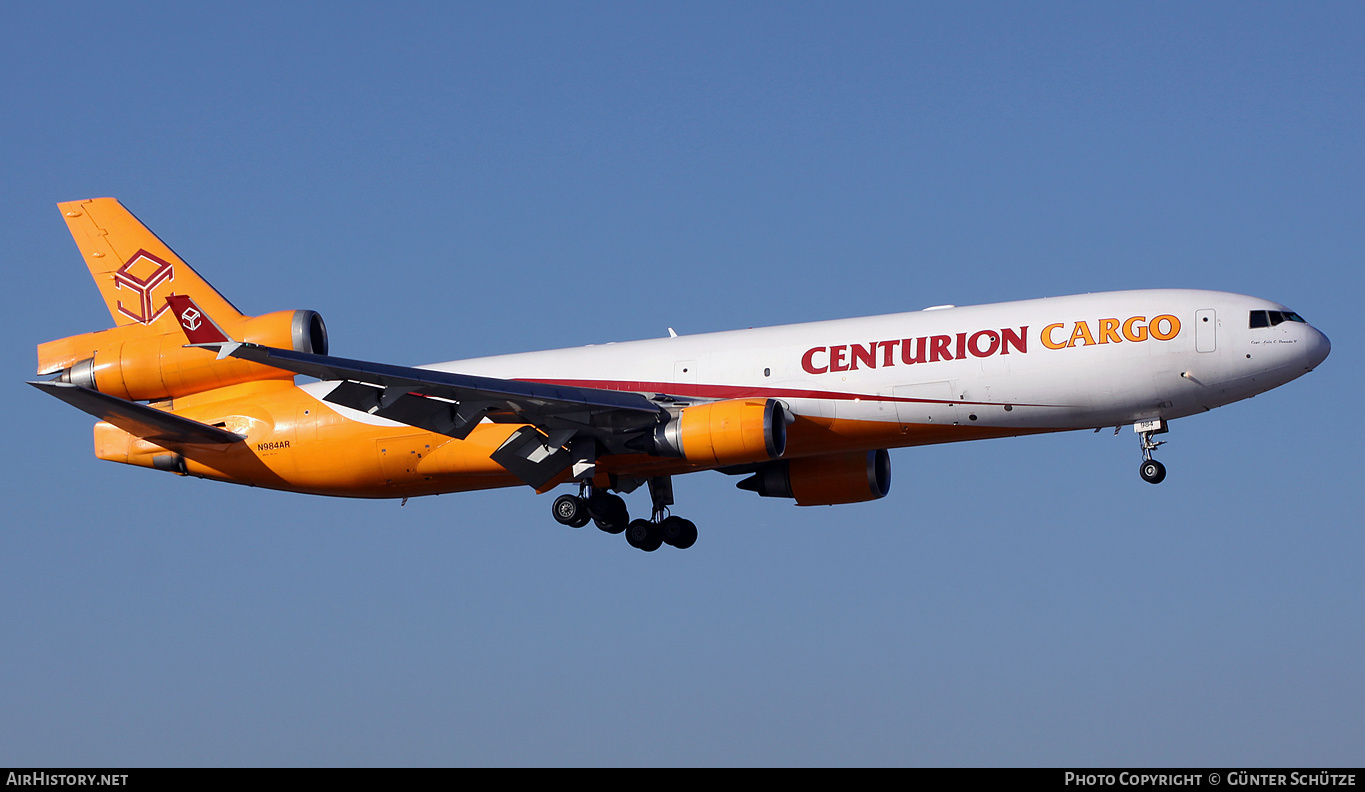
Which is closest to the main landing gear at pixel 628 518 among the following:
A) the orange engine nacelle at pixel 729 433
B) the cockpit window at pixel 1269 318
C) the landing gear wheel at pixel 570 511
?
the landing gear wheel at pixel 570 511

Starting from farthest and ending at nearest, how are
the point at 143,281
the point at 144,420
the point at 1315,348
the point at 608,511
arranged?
the point at 143,281 → the point at 608,511 → the point at 144,420 → the point at 1315,348

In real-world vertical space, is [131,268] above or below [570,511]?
above

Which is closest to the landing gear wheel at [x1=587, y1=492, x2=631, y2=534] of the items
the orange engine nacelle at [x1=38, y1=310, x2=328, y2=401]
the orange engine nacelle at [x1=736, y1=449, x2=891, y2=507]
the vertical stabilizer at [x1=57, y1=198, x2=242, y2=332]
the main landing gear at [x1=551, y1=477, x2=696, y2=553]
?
the main landing gear at [x1=551, y1=477, x2=696, y2=553]

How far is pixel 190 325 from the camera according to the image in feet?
137

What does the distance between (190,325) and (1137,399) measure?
25424mm

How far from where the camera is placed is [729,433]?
36.0m

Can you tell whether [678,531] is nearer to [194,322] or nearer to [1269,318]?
[194,322]

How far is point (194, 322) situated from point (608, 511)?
42.0 feet

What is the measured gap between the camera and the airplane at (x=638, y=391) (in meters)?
35.5

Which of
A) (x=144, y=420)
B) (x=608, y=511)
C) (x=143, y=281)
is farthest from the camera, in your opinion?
(x=143, y=281)

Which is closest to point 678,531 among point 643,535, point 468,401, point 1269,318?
point 643,535

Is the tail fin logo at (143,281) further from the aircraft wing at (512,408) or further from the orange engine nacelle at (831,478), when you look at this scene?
the orange engine nacelle at (831,478)

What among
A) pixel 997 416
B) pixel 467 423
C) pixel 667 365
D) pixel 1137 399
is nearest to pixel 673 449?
pixel 667 365
